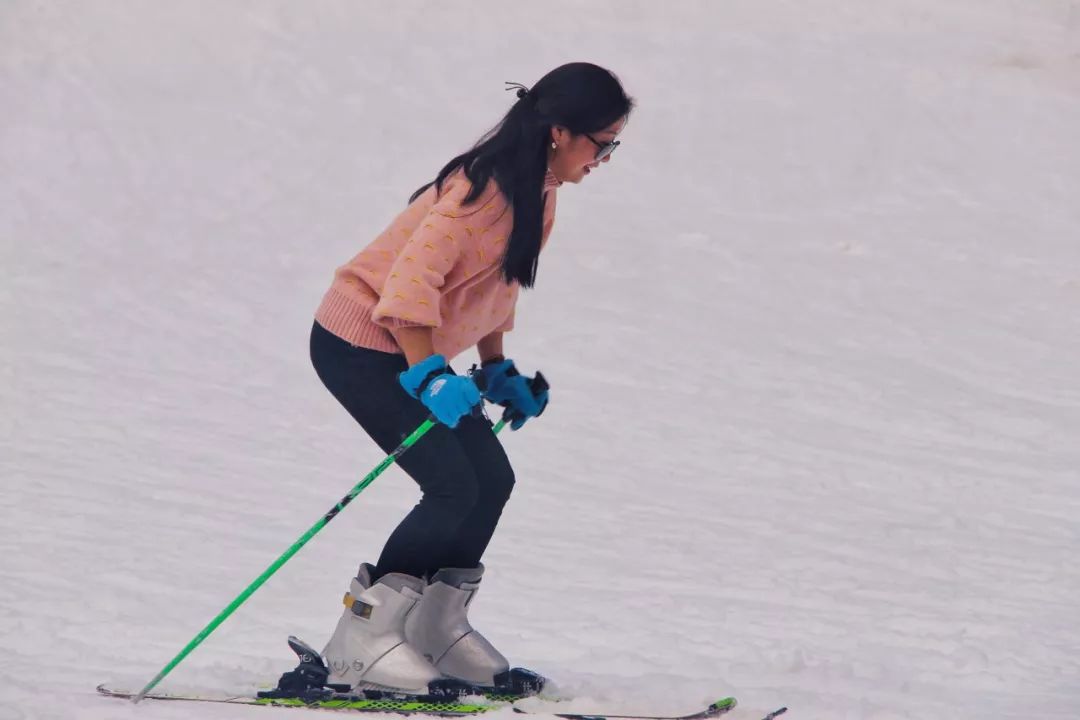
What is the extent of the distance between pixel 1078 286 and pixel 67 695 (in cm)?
1011

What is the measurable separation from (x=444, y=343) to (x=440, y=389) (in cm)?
32

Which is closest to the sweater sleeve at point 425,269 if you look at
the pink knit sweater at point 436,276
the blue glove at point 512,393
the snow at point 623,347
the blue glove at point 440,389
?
the pink knit sweater at point 436,276

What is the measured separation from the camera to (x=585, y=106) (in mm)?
3516

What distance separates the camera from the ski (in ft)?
11.9

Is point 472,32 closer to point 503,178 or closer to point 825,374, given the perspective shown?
point 825,374

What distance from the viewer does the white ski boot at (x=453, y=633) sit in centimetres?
377

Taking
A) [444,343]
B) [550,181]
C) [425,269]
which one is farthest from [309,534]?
[550,181]

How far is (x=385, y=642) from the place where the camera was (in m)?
3.70

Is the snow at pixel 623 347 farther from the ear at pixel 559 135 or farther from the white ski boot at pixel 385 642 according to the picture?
the ear at pixel 559 135

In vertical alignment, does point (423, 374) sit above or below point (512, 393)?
below

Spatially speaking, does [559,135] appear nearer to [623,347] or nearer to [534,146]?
[534,146]

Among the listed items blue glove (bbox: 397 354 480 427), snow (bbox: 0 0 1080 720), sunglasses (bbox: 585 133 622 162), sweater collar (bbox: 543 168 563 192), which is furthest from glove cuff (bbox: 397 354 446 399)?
snow (bbox: 0 0 1080 720)

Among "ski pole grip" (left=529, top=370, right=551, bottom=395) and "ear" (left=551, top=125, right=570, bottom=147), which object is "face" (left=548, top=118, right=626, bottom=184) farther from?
"ski pole grip" (left=529, top=370, right=551, bottom=395)

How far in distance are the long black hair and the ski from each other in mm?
1121
